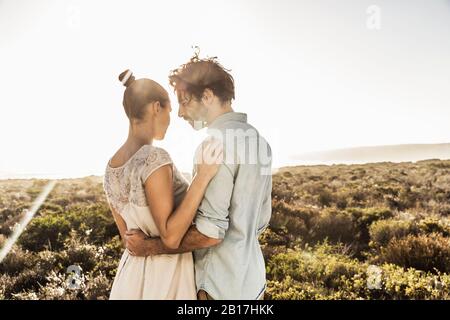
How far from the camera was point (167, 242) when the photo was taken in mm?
2172

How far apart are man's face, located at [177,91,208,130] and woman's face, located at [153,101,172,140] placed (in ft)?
0.42

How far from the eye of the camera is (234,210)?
2.20m

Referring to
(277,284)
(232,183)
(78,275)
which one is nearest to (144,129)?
(232,183)

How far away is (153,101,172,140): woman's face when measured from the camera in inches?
94.8

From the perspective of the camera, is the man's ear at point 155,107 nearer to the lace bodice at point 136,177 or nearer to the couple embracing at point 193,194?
the couple embracing at point 193,194

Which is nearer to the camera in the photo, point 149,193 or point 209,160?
point 209,160

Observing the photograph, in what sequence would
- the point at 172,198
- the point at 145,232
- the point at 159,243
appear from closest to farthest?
the point at 172,198 → the point at 159,243 → the point at 145,232

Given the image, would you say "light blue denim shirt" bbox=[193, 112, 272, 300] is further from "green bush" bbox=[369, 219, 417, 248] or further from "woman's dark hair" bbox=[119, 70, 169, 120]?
"green bush" bbox=[369, 219, 417, 248]

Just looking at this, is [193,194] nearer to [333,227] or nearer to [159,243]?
[159,243]

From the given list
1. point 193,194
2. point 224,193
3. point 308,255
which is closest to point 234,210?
point 224,193

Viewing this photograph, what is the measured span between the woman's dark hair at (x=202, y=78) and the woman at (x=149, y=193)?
0.58 feet

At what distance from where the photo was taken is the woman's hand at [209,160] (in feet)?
6.77

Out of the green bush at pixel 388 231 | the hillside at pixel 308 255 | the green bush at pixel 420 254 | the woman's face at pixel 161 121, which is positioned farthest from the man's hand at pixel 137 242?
the green bush at pixel 388 231

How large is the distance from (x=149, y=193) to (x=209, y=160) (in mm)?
366
